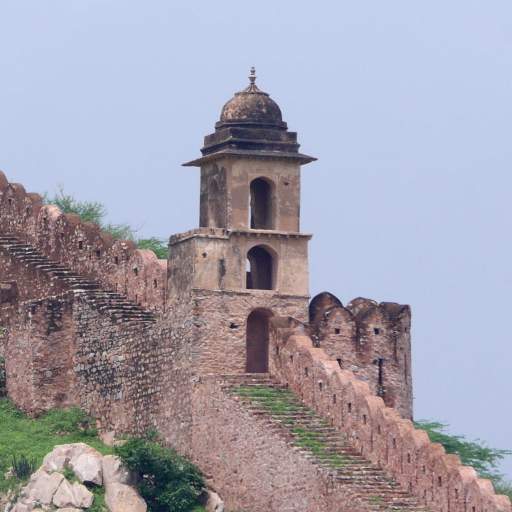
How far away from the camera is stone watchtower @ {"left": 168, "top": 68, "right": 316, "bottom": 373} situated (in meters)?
47.9

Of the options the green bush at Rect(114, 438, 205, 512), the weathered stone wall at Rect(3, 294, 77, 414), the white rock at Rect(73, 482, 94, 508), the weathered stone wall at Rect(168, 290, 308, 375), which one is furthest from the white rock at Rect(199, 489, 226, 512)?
the weathered stone wall at Rect(3, 294, 77, 414)

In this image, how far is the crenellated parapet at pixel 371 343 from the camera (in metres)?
49.2

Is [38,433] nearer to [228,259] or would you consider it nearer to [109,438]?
[109,438]

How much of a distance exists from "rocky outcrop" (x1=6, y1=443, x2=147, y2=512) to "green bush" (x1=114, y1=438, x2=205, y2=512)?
258mm

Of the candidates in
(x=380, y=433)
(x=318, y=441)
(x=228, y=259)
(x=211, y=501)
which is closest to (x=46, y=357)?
(x=228, y=259)

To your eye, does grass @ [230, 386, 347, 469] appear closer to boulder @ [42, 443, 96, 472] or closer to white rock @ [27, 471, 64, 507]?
boulder @ [42, 443, 96, 472]

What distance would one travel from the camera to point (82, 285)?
5262 cm

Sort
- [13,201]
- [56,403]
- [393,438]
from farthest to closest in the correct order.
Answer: [13,201]
[56,403]
[393,438]

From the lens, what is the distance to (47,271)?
178 feet

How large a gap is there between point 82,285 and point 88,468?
25.4 ft

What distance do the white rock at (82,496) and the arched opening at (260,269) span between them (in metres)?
6.90

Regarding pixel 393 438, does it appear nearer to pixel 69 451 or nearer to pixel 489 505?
pixel 489 505

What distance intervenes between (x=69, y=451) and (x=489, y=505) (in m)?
10.4

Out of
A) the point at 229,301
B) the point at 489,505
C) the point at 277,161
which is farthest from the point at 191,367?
the point at 489,505
